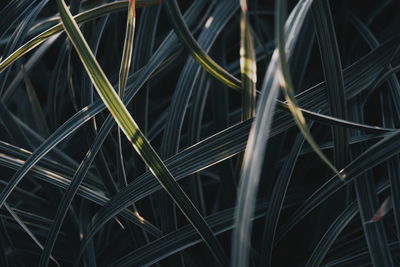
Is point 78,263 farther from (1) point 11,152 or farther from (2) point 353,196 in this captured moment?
(2) point 353,196

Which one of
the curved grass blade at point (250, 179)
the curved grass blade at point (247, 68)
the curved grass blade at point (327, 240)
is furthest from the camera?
the curved grass blade at point (327, 240)

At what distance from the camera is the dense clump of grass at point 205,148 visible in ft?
2.01

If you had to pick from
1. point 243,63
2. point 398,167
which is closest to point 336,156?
point 398,167

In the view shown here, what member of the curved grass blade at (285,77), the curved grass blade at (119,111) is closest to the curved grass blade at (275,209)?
the curved grass blade at (119,111)

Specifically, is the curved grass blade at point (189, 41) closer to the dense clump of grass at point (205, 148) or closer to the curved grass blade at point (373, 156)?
the dense clump of grass at point (205, 148)

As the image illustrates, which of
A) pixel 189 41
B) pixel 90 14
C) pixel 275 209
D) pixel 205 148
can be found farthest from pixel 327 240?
pixel 90 14

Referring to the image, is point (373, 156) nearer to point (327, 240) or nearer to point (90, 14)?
point (327, 240)

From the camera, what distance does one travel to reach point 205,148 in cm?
65

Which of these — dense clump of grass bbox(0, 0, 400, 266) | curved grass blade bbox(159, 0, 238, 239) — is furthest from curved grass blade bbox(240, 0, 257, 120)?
curved grass blade bbox(159, 0, 238, 239)

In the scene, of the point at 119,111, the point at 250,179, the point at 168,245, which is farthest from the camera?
the point at 168,245

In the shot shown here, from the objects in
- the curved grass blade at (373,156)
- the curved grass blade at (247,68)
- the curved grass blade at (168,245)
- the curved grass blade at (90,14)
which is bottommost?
the curved grass blade at (373,156)

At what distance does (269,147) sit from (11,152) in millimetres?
387

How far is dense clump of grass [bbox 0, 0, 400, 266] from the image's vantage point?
0.61m

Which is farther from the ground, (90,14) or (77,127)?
(90,14)
